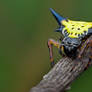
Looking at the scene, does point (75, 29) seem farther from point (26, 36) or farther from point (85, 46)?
point (26, 36)

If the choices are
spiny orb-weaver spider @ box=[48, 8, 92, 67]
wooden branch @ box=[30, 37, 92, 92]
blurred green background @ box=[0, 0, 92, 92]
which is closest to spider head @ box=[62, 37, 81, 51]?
spiny orb-weaver spider @ box=[48, 8, 92, 67]

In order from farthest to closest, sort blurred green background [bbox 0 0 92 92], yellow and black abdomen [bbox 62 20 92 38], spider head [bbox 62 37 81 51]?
1. blurred green background [bbox 0 0 92 92]
2. yellow and black abdomen [bbox 62 20 92 38]
3. spider head [bbox 62 37 81 51]

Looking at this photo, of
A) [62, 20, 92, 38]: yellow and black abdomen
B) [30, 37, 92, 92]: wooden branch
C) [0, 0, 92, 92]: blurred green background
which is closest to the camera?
[30, 37, 92, 92]: wooden branch

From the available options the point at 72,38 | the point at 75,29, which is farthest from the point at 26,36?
the point at 72,38

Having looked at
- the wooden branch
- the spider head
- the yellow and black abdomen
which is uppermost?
the yellow and black abdomen

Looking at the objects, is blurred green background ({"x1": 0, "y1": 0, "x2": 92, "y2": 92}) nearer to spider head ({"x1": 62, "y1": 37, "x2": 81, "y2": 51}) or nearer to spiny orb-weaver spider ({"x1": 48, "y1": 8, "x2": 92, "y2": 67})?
spiny orb-weaver spider ({"x1": 48, "y1": 8, "x2": 92, "y2": 67})

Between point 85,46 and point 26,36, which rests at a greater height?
point 26,36

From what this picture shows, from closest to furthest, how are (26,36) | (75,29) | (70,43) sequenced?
(70,43) → (75,29) → (26,36)

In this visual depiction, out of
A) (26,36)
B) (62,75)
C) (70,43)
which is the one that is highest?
(26,36)
